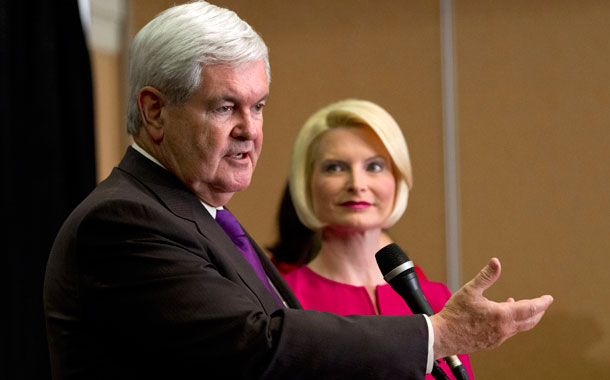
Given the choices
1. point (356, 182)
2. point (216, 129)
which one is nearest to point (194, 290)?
point (216, 129)

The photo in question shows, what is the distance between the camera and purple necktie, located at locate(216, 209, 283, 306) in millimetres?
1386

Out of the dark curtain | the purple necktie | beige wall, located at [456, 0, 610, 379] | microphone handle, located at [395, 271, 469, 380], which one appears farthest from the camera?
the dark curtain

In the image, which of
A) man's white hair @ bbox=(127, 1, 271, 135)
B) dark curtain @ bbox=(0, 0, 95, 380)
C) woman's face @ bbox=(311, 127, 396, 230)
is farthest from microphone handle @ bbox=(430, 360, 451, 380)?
dark curtain @ bbox=(0, 0, 95, 380)

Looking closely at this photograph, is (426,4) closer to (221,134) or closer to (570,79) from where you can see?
(570,79)

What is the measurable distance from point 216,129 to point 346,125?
840 millimetres

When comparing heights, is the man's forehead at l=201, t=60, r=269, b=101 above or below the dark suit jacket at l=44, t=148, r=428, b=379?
above

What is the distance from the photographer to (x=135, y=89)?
51.2 inches

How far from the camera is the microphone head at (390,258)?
4.07ft

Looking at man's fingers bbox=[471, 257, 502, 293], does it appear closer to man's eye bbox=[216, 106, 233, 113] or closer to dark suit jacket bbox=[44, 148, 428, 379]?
dark suit jacket bbox=[44, 148, 428, 379]

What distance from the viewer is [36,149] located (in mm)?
3365

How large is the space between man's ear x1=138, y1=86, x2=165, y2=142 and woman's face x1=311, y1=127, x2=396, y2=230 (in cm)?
78

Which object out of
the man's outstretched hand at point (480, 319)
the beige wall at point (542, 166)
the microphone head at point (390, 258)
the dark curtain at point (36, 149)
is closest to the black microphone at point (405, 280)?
the microphone head at point (390, 258)

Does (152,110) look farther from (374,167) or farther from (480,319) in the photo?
(374,167)

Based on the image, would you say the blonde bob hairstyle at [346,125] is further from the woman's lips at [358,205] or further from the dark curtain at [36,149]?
the dark curtain at [36,149]
